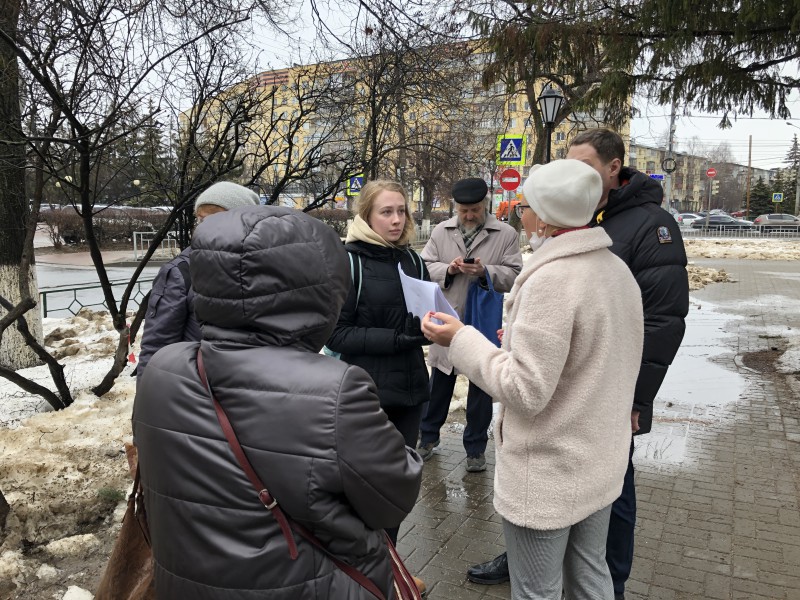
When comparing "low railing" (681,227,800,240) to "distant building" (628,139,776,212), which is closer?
"low railing" (681,227,800,240)

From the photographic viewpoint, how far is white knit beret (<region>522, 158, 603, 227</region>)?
188 cm

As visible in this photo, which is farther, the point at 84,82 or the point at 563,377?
the point at 84,82

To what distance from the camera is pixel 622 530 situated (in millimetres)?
2645

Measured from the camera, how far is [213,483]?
52.7 inches

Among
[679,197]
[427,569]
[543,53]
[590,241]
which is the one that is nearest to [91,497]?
[427,569]

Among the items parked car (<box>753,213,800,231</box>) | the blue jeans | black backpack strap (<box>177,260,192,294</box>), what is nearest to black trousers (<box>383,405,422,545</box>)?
the blue jeans

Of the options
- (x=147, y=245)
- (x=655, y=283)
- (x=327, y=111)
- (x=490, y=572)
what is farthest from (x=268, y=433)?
(x=147, y=245)

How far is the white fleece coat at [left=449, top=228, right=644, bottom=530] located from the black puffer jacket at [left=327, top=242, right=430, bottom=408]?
93 centimetres

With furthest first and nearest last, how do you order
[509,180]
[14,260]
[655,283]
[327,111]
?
1. [509,180]
2. [327,111]
3. [14,260]
4. [655,283]

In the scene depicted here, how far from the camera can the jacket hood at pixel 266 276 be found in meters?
1.35

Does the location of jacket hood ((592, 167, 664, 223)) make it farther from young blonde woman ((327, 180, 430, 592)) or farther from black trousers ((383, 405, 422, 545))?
black trousers ((383, 405, 422, 545))

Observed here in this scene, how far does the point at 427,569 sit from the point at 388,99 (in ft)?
20.1

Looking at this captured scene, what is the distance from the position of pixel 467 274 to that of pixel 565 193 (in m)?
2.29

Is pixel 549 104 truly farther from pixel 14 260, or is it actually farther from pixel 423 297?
pixel 423 297
